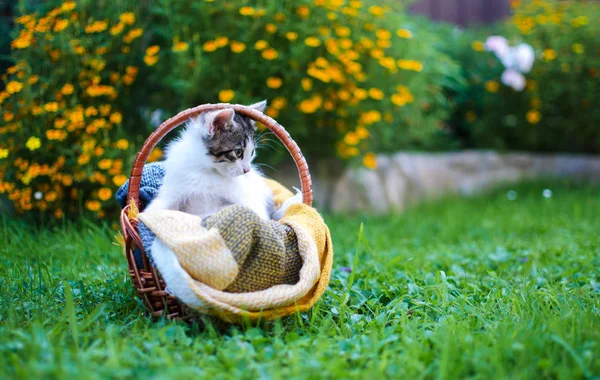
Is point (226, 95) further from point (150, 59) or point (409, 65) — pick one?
point (409, 65)

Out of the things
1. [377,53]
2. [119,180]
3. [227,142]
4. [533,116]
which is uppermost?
[377,53]

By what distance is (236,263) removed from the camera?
1736 mm

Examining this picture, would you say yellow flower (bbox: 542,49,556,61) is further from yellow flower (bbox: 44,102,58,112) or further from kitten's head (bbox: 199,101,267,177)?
yellow flower (bbox: 44,102,58,112)

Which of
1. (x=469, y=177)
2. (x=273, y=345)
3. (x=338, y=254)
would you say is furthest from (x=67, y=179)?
(x=469, y=177)

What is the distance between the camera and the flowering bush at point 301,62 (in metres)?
3.44

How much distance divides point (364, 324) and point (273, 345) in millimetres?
403

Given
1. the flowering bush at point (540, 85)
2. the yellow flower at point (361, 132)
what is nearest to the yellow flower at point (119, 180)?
the yellow flower at point (361, 132)

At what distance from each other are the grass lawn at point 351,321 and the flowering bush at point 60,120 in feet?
0.82

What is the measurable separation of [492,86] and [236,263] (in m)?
4.49

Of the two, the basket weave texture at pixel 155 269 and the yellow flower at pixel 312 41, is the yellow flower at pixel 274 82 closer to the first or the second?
the yellow flower at pixel 312 41

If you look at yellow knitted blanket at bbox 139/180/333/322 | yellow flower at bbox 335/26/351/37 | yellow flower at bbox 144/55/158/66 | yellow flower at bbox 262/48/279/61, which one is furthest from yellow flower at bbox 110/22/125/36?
yellow knitted blanket at bbox 139/180/333/322

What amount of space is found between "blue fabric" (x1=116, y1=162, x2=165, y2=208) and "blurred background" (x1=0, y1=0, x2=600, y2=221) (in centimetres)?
69

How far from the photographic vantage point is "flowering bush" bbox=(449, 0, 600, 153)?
207 inches

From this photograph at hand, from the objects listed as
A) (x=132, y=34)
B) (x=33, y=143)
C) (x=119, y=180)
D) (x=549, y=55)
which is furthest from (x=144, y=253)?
(x=549, y=55)
